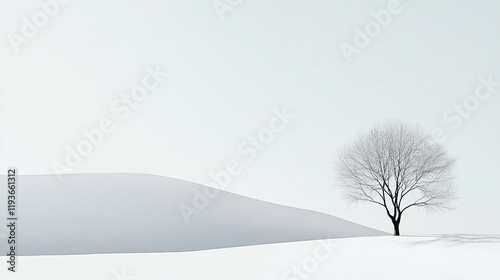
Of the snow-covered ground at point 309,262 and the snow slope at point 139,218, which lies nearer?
the snow-covered ground at point 309,262

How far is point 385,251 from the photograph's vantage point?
13852 millimetres

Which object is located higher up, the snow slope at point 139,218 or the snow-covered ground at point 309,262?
the snow slope at point 139,218

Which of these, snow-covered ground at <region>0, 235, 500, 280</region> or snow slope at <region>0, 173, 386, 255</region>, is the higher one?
snow slope at <region>0, 173, 386, 255</region>

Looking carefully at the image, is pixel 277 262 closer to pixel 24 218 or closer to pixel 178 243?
pixel 178 243

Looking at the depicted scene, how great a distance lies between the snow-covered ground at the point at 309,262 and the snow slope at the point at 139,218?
72.2 inches

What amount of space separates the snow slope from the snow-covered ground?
1.83m

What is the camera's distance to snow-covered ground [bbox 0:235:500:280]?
11750 mm

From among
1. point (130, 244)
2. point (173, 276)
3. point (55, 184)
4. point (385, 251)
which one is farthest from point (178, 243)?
point (385, 251)

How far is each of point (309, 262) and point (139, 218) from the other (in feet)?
27.0

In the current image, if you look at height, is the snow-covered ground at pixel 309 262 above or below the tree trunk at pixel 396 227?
below

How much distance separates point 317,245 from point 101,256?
295 inches

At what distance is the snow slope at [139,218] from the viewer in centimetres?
1758

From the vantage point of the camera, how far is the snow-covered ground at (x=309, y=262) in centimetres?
1175

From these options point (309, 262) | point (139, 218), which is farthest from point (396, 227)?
point (139, 218)
